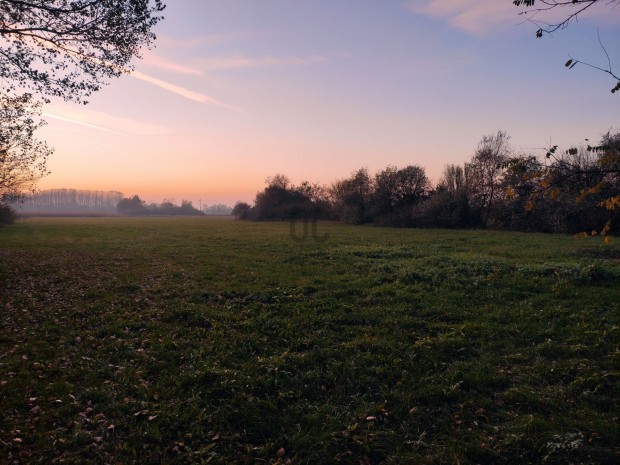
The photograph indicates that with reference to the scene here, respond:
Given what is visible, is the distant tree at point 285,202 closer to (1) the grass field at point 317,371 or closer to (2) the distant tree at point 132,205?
(1) the grass field at point 317,371

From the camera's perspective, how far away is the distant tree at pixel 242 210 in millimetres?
88450

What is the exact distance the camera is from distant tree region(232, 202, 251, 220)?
8845cm

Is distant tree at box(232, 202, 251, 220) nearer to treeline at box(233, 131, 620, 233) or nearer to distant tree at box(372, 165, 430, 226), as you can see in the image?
treeline at box(233, 131, 620, 233)

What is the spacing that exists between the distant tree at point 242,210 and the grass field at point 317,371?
74673 millimetres

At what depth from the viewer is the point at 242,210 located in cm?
9081

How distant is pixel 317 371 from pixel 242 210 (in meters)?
85.6

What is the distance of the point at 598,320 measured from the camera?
9102 millimetres

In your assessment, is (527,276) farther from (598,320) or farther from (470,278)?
(598,320)

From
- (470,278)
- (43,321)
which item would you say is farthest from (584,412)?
(43,321)

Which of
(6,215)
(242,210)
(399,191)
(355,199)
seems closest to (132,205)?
(242,210)

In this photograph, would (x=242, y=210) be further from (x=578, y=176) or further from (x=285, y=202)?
(x=578, y=176)

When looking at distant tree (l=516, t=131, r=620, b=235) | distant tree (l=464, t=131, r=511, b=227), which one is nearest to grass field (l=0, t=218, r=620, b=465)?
distant tree (l=516, t=131, r=620, b=235)

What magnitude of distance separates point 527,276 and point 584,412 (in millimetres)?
8897

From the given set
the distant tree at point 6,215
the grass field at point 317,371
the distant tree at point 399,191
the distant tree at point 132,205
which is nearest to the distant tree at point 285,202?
the distant tree at point 399,191
